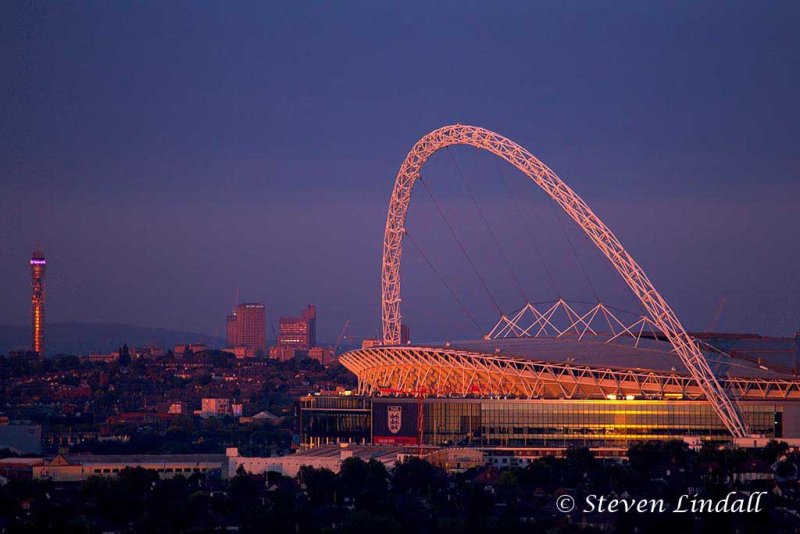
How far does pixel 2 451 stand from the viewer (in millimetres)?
167750

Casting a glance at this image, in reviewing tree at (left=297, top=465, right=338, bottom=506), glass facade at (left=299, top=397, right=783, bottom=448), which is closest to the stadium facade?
glass facade at (left=299, top=397, right=783, bottom=448)

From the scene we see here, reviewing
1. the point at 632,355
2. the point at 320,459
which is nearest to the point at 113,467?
the point at 320,459

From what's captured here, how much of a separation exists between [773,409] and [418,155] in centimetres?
2899

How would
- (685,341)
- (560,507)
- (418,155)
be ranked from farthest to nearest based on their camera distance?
(418,155)
(685,341)
(560,507)

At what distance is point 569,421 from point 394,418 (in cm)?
1315

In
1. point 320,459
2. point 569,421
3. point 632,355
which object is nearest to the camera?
point 320,459

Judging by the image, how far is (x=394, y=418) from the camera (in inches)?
5266

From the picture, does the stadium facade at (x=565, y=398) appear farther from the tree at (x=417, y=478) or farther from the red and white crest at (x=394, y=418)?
the tree at (x=417, y=478)

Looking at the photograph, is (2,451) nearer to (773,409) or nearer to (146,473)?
(146,473)

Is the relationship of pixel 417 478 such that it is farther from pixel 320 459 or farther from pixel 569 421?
pixel 569 421

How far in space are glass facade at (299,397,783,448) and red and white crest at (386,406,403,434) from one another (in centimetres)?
47

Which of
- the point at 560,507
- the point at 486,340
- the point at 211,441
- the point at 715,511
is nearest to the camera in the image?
the point at 715,511

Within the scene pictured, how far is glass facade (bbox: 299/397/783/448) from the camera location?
404ft

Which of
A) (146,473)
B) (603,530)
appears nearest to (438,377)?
(146,473)
